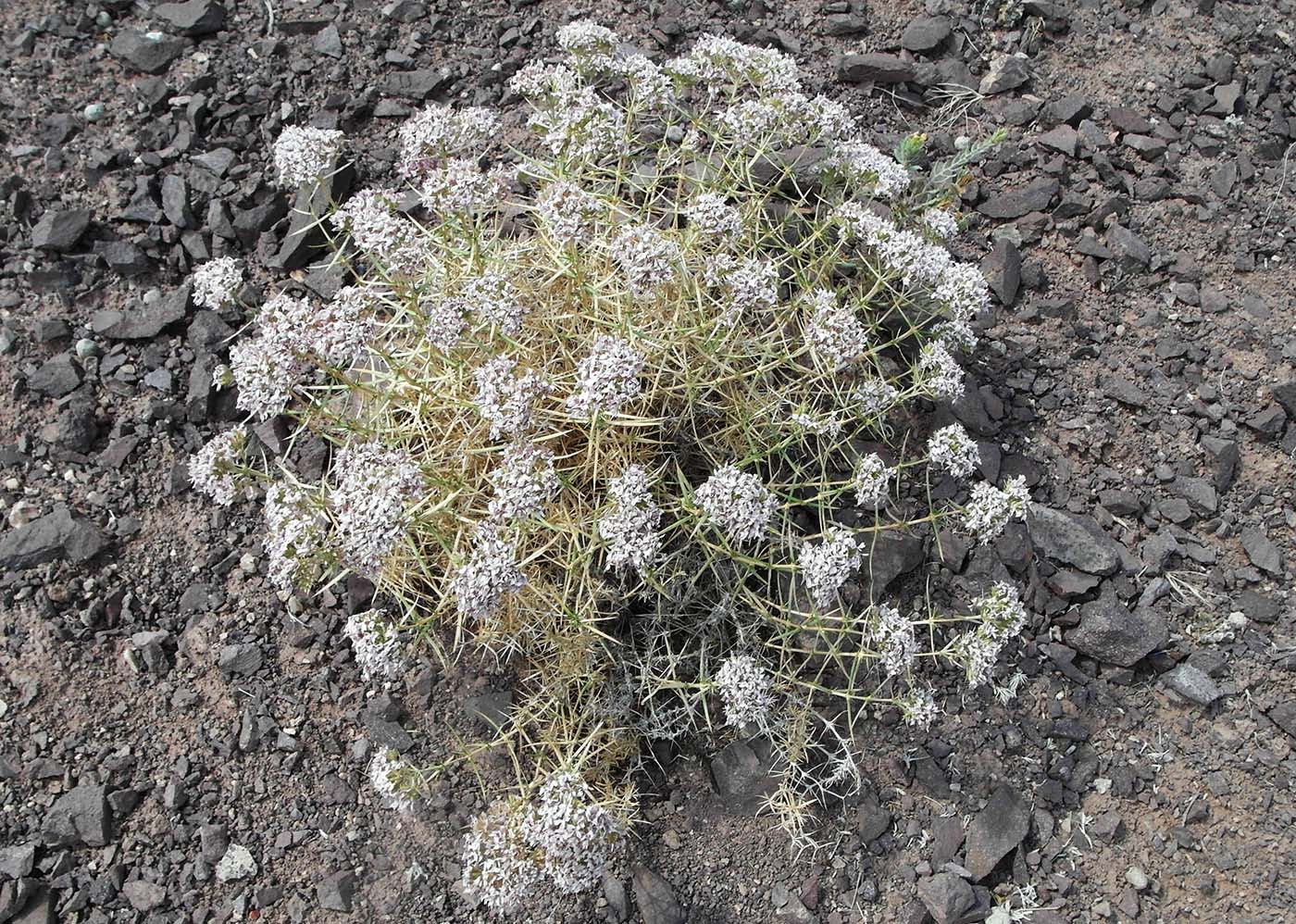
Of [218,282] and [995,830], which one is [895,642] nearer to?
[995,830]

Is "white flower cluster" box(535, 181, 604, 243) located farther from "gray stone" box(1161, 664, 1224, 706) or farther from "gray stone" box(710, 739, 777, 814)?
"gray stone" box(1161, 664, 1224, 706)

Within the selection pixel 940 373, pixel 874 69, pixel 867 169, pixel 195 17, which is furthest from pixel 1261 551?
pixel 195 17

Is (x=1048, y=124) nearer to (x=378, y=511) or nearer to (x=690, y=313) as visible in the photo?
(x=690, y=313)

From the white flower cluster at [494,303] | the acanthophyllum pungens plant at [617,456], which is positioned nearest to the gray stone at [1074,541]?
the acanthophyllum pungens plant at [617,456]

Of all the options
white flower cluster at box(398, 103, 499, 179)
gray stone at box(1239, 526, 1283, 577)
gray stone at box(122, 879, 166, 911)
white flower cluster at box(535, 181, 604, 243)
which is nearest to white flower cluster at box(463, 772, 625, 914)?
gray stone at box(122, 879, 166, 911)

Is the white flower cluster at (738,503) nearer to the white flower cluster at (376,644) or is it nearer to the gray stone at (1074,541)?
the white flower cluster at (376,644)

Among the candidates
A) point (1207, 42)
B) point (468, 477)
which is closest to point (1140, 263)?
point (1207, 42)
